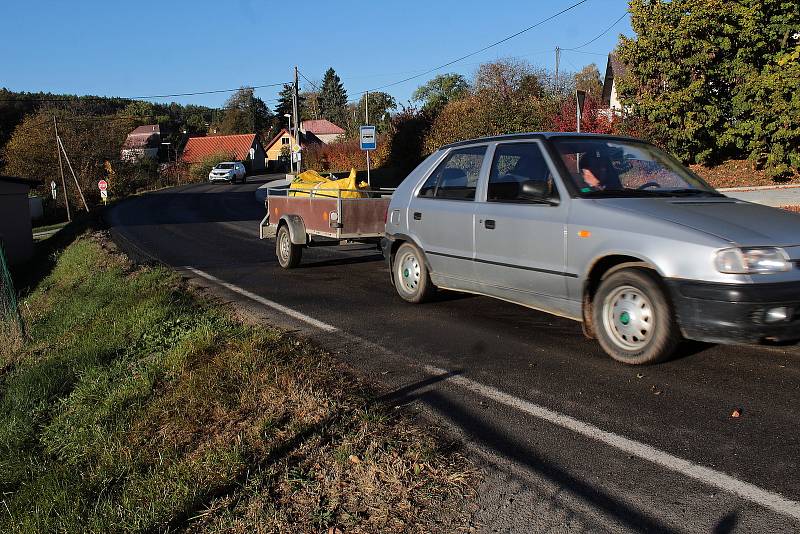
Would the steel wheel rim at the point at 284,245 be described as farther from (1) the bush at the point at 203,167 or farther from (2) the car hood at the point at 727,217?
(1) the bush at the point at 203,167

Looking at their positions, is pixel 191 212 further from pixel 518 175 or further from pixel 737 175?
pixel 518 175

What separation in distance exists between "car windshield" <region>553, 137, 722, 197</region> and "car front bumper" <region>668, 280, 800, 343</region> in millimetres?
1187

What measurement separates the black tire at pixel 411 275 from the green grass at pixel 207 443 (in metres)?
1.66

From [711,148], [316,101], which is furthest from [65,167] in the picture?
[316,101]

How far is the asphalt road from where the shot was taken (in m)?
3.04

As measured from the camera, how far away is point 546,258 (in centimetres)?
549

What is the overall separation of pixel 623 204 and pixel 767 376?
5.04 feet

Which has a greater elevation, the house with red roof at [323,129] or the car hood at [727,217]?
the house with red roof at [323,129]

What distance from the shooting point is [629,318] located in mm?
4922

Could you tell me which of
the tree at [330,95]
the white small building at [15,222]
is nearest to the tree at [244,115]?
the tree at [330,95]

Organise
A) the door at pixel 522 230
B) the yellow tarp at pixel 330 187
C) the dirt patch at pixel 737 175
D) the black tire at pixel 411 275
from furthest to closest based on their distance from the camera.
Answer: the dirt patch at pixel 737 175 < the yellow tarp at pixel 330 187 < the black tire at pixel 411 275 < the door at pixel 522 230

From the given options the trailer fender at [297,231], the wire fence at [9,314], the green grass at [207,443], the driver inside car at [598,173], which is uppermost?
the driver inside car at [598,173]

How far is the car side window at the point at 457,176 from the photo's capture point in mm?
6477

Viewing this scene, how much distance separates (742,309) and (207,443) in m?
3.38
